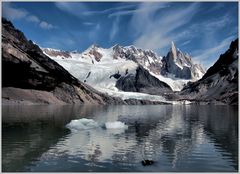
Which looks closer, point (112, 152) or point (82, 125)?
point (112, 152)

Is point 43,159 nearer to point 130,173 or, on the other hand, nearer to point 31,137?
point 130,173

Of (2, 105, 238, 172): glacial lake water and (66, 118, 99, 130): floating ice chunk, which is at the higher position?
(66, 118, 99, 130): floating ice chunk

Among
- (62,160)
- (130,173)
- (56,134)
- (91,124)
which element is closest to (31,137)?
(56,134)

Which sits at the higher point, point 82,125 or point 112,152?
point 82,125

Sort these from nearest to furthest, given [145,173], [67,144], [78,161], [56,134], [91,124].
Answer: [145,173], [78,161], [67,144], [56,134], [91,124]

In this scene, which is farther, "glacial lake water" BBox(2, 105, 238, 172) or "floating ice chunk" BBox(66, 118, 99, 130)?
"floating ice chunk" BBox(66, 118, 99, 130)

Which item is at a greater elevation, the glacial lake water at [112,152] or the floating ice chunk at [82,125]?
the floating ice chunk at [82,125]

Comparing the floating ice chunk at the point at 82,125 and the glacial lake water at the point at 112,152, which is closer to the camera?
the glacial lake water at the point at 112,152

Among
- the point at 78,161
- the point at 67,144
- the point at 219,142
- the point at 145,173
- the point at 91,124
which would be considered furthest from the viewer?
the point at 91,124

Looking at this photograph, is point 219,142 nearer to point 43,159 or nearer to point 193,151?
point 193,151

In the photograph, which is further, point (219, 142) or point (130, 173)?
point (219, 142)
